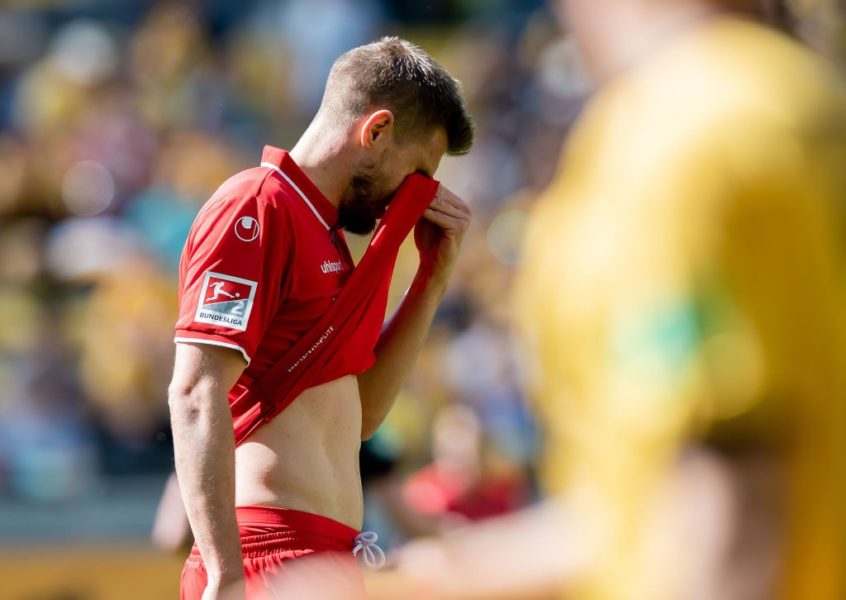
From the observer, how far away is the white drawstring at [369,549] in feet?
9.61

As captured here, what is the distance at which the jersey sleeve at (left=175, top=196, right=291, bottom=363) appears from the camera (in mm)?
2734

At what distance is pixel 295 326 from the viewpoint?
2965mm

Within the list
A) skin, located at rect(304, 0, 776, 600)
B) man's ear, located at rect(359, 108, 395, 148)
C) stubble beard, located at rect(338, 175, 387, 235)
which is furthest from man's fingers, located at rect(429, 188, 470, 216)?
skin, located at rect(304, 0, 776, 600)

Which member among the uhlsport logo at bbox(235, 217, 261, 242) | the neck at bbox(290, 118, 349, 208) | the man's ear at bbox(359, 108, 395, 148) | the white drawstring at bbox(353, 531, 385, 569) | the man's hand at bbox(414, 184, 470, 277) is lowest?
the white drawstring at bbox(353, 531, 385, 569)

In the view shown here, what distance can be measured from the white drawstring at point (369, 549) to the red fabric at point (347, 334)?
0.38 m

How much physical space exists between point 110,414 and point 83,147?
8.65 feet

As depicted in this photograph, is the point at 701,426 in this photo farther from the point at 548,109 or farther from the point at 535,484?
the point at 548,109

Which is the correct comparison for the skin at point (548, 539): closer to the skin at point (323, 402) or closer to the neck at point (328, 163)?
the skin at point (323, 402)

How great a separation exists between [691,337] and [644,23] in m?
0.40

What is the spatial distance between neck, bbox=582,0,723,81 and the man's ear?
1669 millimetres

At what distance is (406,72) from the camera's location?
10.2 ft

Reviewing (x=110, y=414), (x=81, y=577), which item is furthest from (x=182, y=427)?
(x=110, y=414)

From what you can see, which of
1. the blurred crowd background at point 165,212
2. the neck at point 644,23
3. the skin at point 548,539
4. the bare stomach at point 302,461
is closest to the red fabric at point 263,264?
the bare stomach at point 302,461

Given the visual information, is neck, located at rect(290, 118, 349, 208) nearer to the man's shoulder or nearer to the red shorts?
the man's shoulder
